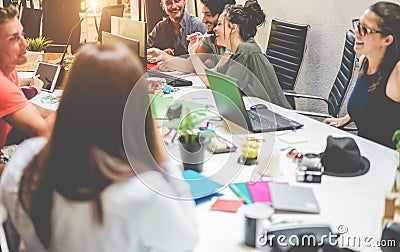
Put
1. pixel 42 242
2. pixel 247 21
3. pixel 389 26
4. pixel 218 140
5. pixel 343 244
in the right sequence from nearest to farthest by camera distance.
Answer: pixel 42 242
pixel 343 244
pixel 218 140
pixel 389 26
pixel 247 21

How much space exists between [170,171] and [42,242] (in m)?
0.39

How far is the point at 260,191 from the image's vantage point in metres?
1.65

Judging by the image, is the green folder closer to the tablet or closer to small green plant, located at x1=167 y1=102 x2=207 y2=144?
small green plant, located at x1=167 y1=102 x2=207 y2=144

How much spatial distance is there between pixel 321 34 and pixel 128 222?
311cm

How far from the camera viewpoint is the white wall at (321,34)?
3631 millimetres

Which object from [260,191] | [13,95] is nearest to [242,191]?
[260,191]

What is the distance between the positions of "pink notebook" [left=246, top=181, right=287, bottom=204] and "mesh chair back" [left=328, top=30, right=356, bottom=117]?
1.61 meters

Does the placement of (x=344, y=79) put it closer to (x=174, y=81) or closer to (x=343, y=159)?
(x=174, y=81)

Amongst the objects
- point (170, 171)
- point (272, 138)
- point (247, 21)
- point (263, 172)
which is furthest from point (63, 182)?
point (247, 21)

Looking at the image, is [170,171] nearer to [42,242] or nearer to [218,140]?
[42,242]

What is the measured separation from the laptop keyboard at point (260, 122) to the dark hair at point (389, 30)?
58cm

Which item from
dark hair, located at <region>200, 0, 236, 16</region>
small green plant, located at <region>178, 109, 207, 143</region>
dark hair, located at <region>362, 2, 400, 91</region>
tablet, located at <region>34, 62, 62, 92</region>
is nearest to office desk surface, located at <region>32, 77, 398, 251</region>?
small green plant, located at <region>178, 109, 207, 143</region>

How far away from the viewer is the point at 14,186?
128 cm

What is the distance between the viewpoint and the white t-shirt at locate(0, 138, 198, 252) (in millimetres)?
1133
